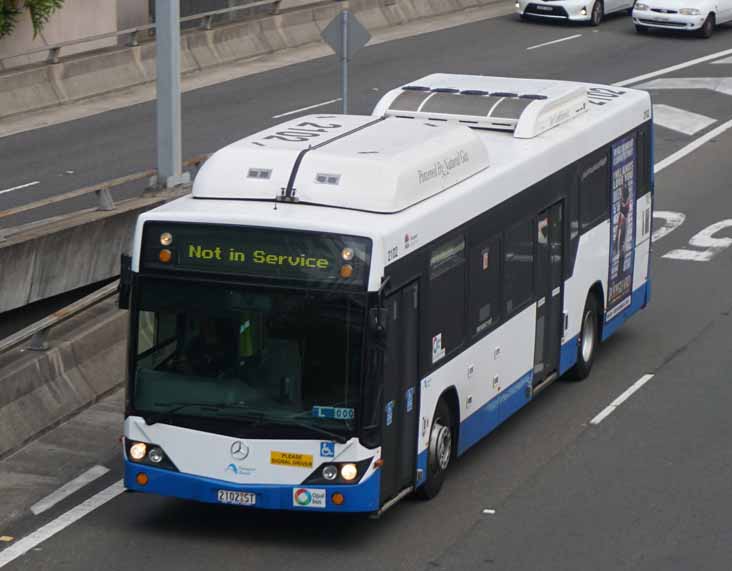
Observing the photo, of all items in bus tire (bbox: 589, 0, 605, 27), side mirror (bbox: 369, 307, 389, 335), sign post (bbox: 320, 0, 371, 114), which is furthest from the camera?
bus tire (bbox: 589, 0, 605, 27)

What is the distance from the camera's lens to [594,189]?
687 inches

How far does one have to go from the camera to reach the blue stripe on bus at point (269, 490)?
12.3m

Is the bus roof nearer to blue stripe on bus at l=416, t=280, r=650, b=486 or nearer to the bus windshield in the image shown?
the bus windshield

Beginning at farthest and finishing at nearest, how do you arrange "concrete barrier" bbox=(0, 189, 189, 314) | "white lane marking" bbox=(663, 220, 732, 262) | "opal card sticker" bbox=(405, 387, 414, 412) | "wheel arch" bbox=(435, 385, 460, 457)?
"white lane marking" bbox=(663, 220, 732, 262)
"concrete barrier" bbox=(0, 189, 189, 314)
"wheel arch" bbox=(435, 385, 460, 457)
"opal card sticker" bbox=(405, 387, 414, 412)

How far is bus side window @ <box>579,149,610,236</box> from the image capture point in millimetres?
17062

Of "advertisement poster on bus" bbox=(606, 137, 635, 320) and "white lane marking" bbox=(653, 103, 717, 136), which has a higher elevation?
"advertisement poster on bus" bbox=(606, 137, 635, 320)

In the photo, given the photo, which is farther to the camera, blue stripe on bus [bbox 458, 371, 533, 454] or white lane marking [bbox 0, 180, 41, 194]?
white lane marking [bbox 0, 180, 41, 194]

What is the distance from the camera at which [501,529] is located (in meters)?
13.0

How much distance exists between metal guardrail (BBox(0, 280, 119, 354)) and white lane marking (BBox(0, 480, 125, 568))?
1.58 meters

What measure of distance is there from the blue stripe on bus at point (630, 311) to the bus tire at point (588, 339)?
0.22 metres

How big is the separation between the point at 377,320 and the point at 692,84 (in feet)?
80.2

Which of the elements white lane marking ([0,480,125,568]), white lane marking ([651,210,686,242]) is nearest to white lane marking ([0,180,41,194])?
white lane marking ([651,210,686,242])

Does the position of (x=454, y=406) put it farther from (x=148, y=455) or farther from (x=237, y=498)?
(x=148, y=455)

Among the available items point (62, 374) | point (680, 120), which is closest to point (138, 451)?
point (62, 374)
